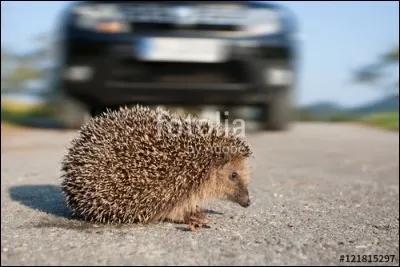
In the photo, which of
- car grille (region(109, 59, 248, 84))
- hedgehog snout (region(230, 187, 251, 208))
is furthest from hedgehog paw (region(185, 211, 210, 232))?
car grille (region(109, 59, 248, 84))

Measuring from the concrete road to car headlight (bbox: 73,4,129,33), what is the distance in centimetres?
184

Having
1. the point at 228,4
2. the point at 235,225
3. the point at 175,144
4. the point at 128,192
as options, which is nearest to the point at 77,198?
the point at 128,192

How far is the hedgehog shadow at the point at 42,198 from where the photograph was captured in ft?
16.2

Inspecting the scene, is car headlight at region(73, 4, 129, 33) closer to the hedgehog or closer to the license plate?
the license plate

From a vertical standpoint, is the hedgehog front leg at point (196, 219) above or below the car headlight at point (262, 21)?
below

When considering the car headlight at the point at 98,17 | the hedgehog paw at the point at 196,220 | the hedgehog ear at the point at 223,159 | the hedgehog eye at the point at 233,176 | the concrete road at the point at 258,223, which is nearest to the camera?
the concrete road at the point at 258,223

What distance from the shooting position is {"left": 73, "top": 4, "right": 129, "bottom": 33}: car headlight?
8070 mm

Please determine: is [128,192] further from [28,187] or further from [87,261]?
[28,187]

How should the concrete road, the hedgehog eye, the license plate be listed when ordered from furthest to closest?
the license plate
the hedgehog eye
the concrete road

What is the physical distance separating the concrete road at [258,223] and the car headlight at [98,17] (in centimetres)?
184

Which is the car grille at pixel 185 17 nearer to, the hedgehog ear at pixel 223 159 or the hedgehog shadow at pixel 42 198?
A: the hedgehog shadow at pixel 42 198

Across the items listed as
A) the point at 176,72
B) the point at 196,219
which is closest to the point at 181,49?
the point at 176,72

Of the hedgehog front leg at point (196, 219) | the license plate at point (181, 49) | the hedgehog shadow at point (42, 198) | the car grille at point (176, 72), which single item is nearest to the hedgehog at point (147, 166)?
the hedgehog front leg at point (196, 219)

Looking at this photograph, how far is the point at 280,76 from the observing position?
8.48m
